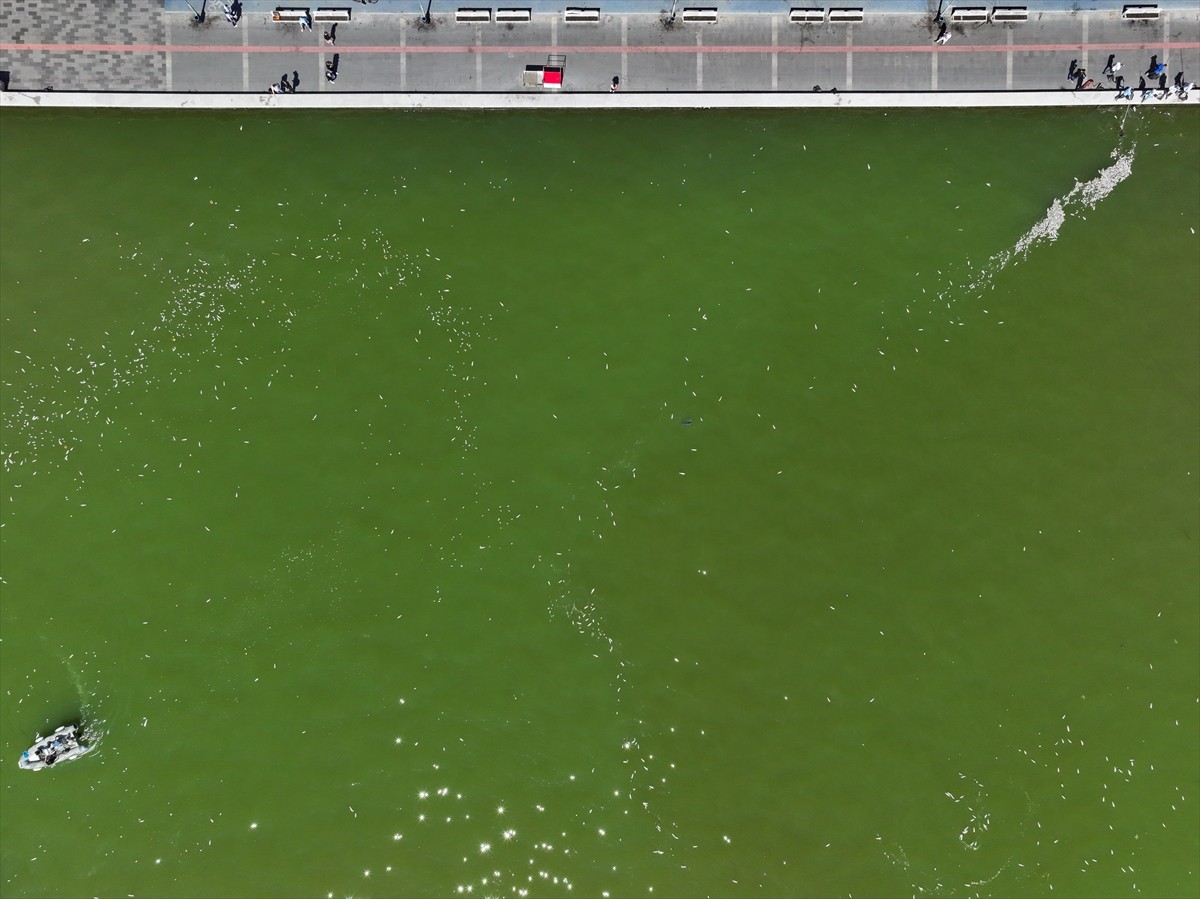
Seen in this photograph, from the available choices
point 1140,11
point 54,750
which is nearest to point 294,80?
point 54,750

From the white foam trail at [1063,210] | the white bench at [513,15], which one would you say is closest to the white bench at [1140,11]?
the white foam trail at [1063,210]

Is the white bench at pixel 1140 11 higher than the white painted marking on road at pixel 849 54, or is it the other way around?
the white bench at pixel 1140 11

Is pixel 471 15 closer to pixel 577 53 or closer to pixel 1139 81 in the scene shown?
pixel 577 53

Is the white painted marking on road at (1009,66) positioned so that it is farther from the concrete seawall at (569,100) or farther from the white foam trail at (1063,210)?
the white foam trail at (1063,210)

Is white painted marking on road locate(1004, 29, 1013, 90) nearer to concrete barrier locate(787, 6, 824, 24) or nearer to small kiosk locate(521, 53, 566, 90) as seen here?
concrete barrier locate(787, 6, 824, 24)

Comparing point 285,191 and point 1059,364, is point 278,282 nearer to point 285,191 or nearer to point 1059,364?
point 285,191

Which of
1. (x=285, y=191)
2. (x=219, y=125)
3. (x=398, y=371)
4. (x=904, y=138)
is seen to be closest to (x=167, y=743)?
(x=398, y=371)
